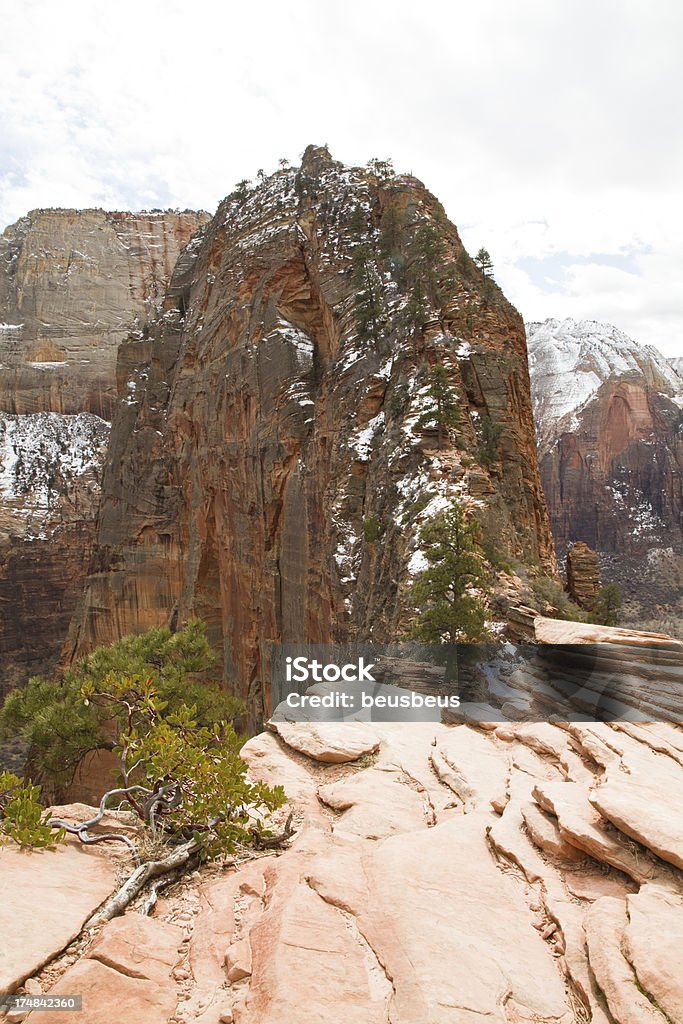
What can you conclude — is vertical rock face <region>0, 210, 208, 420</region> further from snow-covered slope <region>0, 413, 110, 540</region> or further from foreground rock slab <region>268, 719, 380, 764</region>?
foreground rock slab <region>268, 719, 380, 764</region>

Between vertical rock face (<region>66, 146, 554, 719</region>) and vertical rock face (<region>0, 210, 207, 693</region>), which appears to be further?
vertical rock face (<region>0, 210, 207, 693</region>)

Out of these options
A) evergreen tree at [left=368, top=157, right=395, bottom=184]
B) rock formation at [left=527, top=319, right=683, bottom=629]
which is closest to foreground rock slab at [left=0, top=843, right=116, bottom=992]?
evergreen tree at [left=368, top=157, right=395, bottom=184]

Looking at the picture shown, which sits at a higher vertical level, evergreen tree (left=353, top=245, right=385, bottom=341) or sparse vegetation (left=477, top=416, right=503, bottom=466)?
evergreen tree (left=353, top=245, right=385, bottom=341)

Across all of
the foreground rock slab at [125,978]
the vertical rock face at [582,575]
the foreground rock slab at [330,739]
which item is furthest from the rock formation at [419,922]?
the vertical rock face at [582,575]

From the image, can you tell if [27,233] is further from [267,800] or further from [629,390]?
[267,800]

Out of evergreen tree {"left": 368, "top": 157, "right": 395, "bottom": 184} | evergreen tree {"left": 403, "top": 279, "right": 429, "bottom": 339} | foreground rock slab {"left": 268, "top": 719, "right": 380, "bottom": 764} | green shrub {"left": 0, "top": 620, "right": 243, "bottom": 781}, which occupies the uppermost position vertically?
evergreen tree {"left": 368, "top": 157, "right": 395, "bottom": 184}

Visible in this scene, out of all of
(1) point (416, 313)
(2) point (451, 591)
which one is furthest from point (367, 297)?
(2) point (451, 591)

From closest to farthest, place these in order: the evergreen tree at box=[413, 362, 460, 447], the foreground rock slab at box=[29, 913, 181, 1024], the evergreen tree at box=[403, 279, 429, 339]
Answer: the foreground rock slab at box=[29, 913, 181, 1024] < the evergreen tree at box=[413, 362, 460, 447] < the evergreen tree at box=[403, 279, 429, 339]

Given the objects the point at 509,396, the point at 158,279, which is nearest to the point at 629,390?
the point at 158,279
